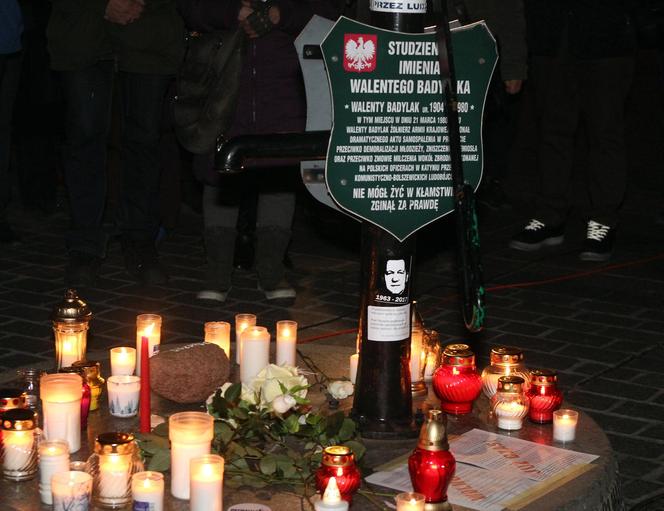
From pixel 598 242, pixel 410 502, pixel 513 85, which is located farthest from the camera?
pixel 598 242

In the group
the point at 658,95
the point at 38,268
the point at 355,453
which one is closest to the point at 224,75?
the point at 38,268

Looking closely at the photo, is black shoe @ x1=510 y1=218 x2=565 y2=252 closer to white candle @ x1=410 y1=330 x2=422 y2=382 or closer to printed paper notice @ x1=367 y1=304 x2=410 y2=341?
white candle @ x1=410 y1=330 x2=422 y2=382

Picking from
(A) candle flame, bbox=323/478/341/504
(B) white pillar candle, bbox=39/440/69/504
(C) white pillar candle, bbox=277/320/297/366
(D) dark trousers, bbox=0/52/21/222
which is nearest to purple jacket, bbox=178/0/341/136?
(D) dark trousers, bbox=0/52/21/222

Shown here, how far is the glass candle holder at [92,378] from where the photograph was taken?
4070 millimetres

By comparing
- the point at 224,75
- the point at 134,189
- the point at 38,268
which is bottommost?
the point at 38,268

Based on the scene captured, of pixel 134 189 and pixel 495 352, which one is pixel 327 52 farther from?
pixel 134 189

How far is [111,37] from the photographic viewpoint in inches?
280

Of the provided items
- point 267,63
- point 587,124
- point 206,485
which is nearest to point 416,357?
point 206,485

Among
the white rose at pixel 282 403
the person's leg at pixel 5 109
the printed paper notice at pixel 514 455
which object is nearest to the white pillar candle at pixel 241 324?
the white rose at pixel 282 403

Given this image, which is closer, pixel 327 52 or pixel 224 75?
pixel 327 52

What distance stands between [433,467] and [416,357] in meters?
1.06

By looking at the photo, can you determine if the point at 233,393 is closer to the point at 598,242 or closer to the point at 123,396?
the point at 123,396

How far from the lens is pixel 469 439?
3.89m

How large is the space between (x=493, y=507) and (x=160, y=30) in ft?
14.6
